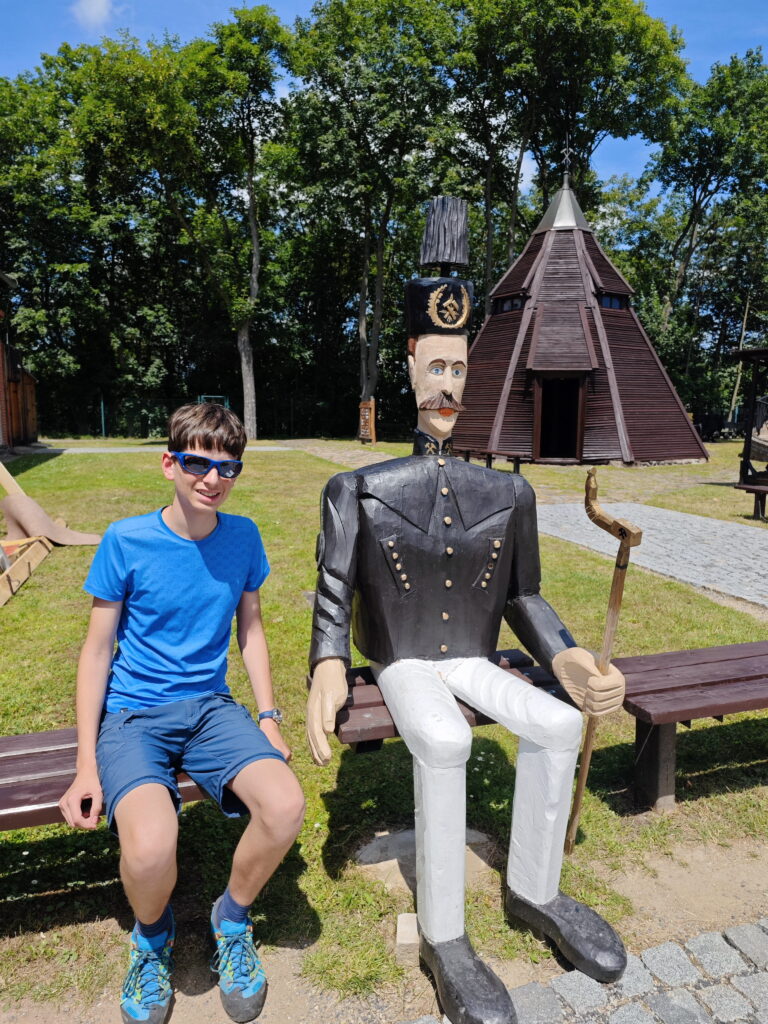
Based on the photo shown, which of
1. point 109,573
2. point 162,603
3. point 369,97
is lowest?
point 162,603

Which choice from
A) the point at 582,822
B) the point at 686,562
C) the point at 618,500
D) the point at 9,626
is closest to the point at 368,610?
the point at 582,822

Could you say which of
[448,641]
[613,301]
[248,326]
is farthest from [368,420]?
[448,641]

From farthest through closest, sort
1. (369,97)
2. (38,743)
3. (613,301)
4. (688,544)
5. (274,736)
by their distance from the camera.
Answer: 1. (369,97)
2. (613,301)
3. (688,544)
4. (38,743)
5. (274,736)

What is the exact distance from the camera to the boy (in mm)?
2127

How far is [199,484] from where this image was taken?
7.97 feet

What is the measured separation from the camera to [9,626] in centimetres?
562

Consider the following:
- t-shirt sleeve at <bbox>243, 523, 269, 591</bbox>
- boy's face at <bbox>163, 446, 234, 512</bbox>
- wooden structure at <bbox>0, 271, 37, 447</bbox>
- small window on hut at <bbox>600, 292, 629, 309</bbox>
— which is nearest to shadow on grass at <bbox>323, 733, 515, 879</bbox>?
t-shirt sleeve at <bbox>243, 523, 269, 591</bbox>

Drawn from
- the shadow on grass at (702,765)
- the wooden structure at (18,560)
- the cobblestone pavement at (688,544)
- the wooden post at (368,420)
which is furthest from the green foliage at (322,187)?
the shadow on grass at (702,765)

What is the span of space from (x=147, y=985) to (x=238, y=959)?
27 centimetres

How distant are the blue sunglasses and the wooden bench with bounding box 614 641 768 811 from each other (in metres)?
1.92

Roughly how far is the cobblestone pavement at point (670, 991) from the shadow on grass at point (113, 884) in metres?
0.71

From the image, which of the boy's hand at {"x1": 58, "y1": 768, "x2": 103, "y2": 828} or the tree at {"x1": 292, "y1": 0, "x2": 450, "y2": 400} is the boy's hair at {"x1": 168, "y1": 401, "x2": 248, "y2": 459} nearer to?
the boy's hand at {"x1": 58, "y1": 768, "x2": 103, "y2": 828}

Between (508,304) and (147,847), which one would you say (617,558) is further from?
(508,304)

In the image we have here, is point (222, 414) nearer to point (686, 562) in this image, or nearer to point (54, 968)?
point (54, 968)
